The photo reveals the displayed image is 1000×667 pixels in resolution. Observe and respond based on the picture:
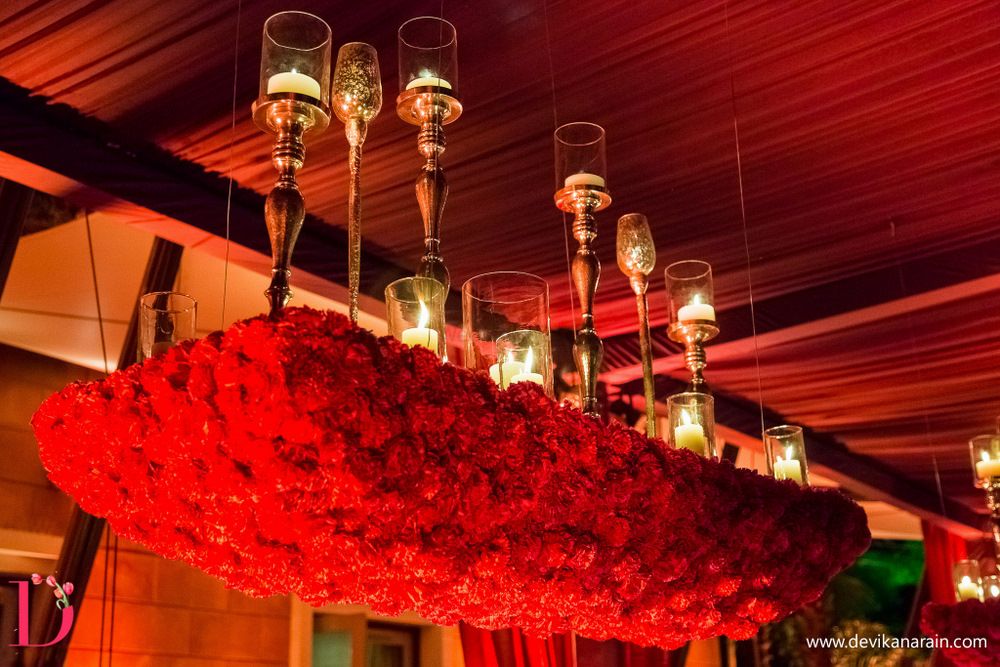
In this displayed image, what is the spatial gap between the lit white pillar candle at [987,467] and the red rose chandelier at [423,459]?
1884mm

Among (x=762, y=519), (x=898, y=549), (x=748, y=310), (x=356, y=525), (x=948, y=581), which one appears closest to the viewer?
(x=356, y=525)

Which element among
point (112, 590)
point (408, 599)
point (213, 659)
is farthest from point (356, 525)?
point (213, 659)

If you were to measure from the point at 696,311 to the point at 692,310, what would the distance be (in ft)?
0.04

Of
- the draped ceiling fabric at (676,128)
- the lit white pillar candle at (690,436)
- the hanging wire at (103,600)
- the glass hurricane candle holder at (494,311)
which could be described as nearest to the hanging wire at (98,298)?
the hanging wire at (103,600)

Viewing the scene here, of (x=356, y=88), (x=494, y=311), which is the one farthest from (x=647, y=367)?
(x=356, y=88)

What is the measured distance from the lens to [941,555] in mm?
9766

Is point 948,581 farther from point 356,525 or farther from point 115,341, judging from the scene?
point 356,525

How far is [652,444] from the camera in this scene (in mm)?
2365

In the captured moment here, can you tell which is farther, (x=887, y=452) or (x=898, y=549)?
(x=898, y=549)

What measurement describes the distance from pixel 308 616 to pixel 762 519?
4.40 meters

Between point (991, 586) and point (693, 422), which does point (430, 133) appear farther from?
point (991, 586)

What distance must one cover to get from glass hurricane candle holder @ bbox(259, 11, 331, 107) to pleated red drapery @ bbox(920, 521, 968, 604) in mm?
8883

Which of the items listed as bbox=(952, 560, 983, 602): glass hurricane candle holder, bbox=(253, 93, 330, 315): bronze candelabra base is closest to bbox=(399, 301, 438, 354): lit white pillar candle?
bbox=(253, 93, 330, 315): bronze candelabra base

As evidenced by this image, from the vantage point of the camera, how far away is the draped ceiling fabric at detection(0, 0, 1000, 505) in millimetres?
3203
